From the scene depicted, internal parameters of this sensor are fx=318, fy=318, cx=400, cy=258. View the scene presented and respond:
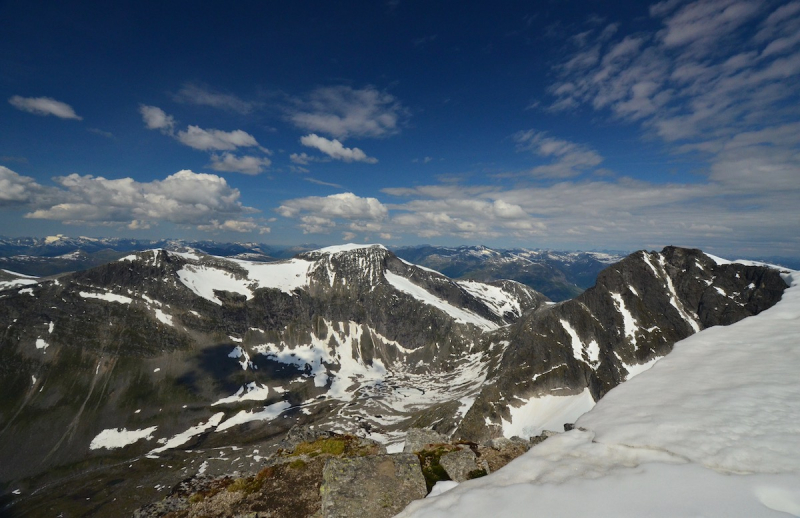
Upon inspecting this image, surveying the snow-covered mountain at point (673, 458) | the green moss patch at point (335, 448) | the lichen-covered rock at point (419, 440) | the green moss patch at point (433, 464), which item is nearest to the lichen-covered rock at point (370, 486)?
the green moss patch at point (433, 464)

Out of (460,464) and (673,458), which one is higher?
(673,458)

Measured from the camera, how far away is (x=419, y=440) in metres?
18.1

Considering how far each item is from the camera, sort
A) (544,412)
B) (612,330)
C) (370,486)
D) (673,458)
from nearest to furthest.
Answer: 1. (673,458)
2. (370,486)
3. (544,412)
4. (612,330)

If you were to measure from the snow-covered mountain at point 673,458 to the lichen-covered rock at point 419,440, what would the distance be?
707 centimetres

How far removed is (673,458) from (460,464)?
7.62 metres

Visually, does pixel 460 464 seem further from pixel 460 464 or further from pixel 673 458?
pixel 673 458

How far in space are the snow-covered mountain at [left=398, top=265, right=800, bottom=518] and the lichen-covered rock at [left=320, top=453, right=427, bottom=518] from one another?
1990 millimetres

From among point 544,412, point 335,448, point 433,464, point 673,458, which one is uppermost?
point 673,458

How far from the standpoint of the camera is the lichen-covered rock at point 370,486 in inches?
460

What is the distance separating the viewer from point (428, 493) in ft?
40.2

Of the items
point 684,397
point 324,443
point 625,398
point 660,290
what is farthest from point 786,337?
point 660,290

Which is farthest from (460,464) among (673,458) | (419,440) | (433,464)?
(673,458)

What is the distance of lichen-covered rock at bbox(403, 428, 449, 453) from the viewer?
1719 centimetres

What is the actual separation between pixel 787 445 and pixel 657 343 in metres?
160
